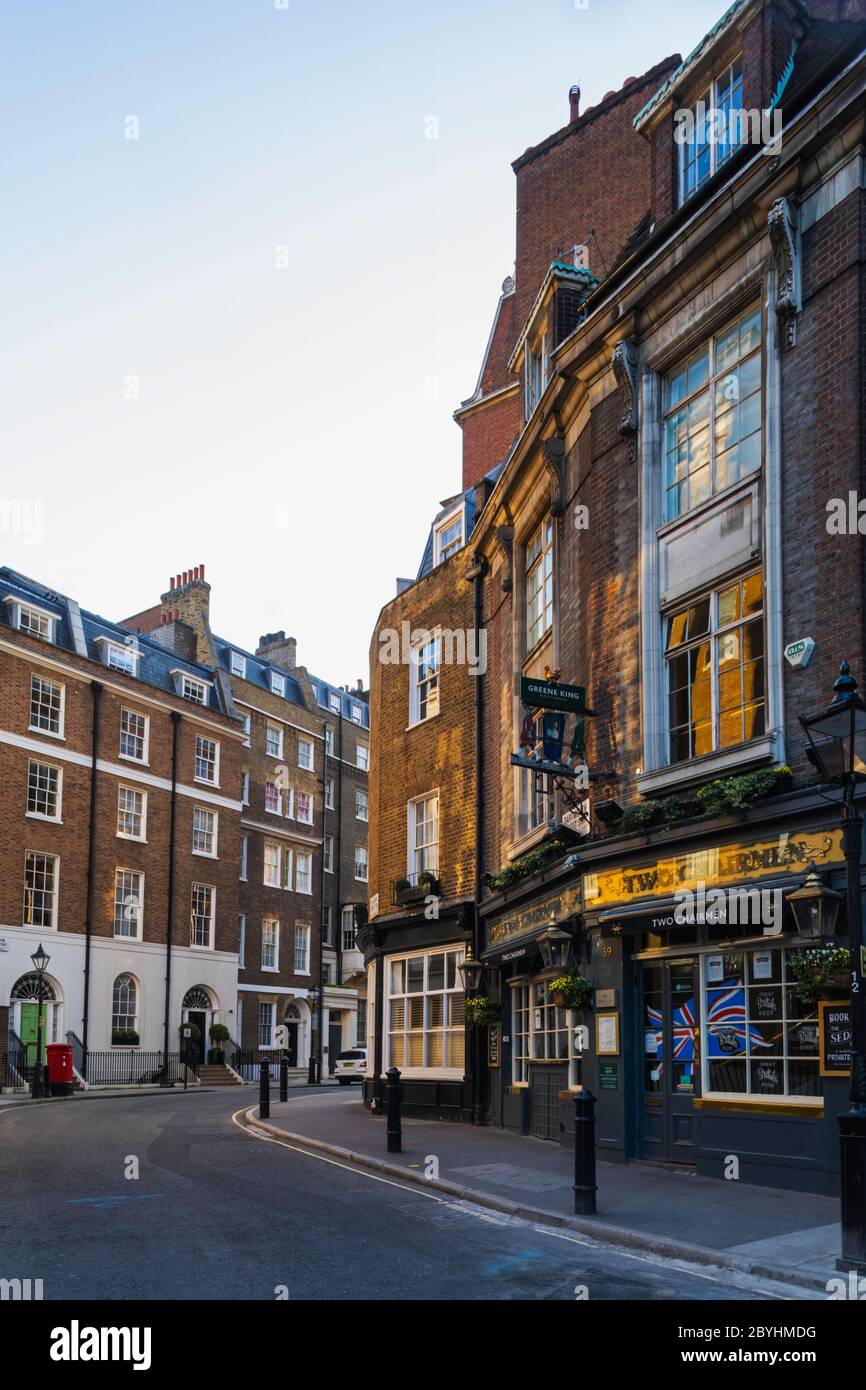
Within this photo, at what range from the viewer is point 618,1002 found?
15.2 meters

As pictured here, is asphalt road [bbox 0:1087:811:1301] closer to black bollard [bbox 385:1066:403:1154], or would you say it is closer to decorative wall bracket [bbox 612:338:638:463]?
black bollard [bbox 385:1066:403:1154]

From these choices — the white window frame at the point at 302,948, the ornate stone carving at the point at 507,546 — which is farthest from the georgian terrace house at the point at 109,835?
the ornate stone carving at the point at 507,546

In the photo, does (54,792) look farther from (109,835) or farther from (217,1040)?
(217,1040)

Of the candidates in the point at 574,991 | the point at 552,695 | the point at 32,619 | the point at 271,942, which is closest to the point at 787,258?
the point at 552,695

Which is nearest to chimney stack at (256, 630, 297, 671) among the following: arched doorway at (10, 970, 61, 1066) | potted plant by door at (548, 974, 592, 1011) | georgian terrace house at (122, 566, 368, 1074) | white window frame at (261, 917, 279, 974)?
georgian terrace house at (122, 566, 368, 1074)

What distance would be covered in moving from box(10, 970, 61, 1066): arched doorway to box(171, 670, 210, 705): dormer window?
11.5m

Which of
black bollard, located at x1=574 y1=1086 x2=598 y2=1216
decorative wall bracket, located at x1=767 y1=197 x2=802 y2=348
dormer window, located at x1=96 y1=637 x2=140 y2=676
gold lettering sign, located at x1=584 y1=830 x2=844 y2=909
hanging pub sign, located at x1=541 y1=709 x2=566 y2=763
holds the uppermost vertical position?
dormer window, located at x1=96 y1=637 x2=140 y2=676

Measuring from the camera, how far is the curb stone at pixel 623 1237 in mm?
8336

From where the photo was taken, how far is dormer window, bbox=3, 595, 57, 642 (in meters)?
37.8

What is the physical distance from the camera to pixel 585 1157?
10.8 metres

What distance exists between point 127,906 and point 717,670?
99.2ft

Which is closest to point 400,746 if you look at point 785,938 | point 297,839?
point 785,938

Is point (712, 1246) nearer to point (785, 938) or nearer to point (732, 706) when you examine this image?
point (785, 938)
